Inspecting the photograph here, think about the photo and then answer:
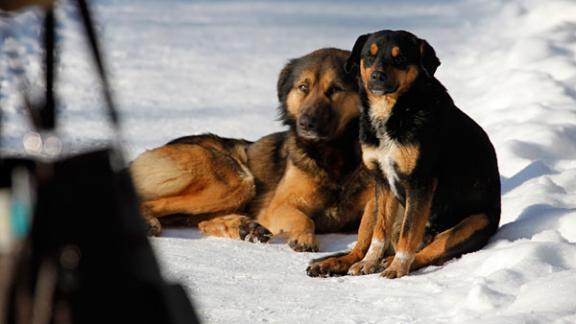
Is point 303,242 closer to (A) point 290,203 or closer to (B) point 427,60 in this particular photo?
(A) point 290,203

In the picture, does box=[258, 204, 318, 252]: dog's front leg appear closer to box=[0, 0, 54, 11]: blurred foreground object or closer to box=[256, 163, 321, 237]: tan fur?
box=[256, 163, 321, 237]: tan fur

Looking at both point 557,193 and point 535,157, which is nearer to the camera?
point 557,193

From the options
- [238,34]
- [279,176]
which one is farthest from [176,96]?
[238,34]

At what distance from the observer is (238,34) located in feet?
49.5

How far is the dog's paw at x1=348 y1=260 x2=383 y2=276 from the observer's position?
211 inches

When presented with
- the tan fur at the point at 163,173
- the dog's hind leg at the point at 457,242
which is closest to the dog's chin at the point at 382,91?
the dog's hind leg at the point at 457,242

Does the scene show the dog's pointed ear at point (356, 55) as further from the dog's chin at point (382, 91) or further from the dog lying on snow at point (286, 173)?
the dog lying on snow at point (286, 173)

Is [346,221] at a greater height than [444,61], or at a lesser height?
greater

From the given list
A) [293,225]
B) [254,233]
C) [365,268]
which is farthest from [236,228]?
[365,268]

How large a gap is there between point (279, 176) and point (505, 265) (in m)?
2.29

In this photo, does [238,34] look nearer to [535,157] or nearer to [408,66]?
[535,157]

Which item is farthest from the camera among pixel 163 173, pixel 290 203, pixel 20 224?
pixel 163 173

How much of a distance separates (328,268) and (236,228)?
1.10 m

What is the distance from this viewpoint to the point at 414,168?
520cm
